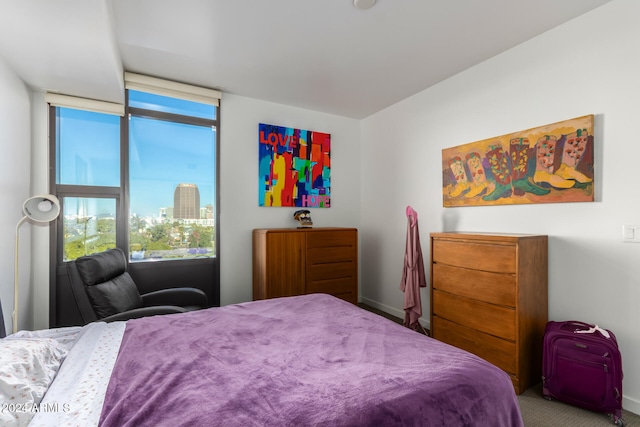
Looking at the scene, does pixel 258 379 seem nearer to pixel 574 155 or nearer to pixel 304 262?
pixel 304 262

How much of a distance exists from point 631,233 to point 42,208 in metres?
4.01

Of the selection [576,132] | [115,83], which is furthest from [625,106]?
[115,83]

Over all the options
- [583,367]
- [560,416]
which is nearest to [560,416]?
[560,416]

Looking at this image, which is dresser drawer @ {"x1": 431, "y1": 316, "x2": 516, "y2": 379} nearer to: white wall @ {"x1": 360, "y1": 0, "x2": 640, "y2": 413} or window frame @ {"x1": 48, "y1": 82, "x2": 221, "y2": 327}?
white wall @ {"x1": 360, "y1": 0, "x2": 640, "y2": 413}

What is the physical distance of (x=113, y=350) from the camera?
1387 millimetres

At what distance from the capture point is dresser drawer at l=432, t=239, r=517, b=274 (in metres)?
2.17

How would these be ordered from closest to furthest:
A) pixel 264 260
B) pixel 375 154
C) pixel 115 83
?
pixel 115 83, pixel 264 260, pixel 375 154

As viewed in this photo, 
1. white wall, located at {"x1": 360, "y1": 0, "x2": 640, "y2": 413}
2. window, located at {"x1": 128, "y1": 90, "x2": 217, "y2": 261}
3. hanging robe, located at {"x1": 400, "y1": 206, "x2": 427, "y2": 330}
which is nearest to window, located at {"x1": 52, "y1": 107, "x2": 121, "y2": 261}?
window, located at {"x1": 128, "y1": 90, "x2": 217, "y2": 261}

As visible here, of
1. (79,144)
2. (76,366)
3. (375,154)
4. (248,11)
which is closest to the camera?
(76,366)

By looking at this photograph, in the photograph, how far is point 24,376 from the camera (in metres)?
1.03

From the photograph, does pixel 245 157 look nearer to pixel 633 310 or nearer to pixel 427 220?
pixel 427 220

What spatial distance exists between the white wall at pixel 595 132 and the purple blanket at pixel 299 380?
4.70ft

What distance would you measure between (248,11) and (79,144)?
7.02 ft

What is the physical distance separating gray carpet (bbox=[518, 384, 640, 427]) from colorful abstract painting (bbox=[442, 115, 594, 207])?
140 centimetres
